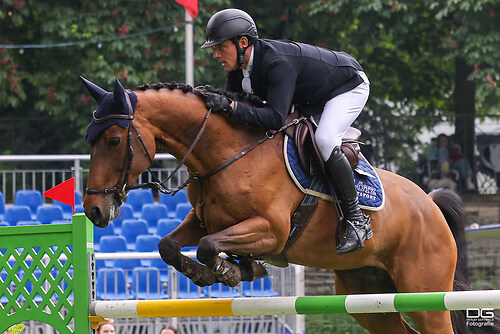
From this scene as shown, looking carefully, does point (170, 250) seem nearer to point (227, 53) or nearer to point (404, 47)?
point (227, 53)

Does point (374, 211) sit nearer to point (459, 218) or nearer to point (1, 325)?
point (459, 218)

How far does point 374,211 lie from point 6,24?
1047cm

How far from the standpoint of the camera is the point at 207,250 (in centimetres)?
389

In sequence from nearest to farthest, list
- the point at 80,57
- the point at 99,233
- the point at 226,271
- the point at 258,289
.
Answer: the point at 226,271
the point at 258,289
the point at 99,233
the point at 80,57

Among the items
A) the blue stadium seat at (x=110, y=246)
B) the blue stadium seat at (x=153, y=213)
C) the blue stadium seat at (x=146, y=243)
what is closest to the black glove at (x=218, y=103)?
the blue stadium seat at (x=146, y=243)

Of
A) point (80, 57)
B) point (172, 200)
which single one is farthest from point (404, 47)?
point (172, 200)

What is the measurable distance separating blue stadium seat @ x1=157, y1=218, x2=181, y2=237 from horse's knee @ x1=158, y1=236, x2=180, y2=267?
13.2 feet

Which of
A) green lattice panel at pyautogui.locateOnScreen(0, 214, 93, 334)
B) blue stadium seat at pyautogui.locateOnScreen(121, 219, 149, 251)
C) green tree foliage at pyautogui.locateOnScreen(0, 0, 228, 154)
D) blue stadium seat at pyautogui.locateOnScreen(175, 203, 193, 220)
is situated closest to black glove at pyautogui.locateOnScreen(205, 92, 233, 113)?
green lattice panel at pyautogui.locateOnScreen(0, 214, 93, 334)

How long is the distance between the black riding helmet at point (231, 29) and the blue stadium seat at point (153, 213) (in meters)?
5.00

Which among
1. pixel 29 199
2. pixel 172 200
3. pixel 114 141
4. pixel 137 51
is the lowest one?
pixel 114 141

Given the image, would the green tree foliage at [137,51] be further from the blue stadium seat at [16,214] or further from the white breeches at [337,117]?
the white breeches at [337,117]

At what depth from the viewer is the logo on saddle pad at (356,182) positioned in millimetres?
4297

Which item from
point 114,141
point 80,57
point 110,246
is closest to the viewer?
point 114,141

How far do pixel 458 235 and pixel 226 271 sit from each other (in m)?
1.84
